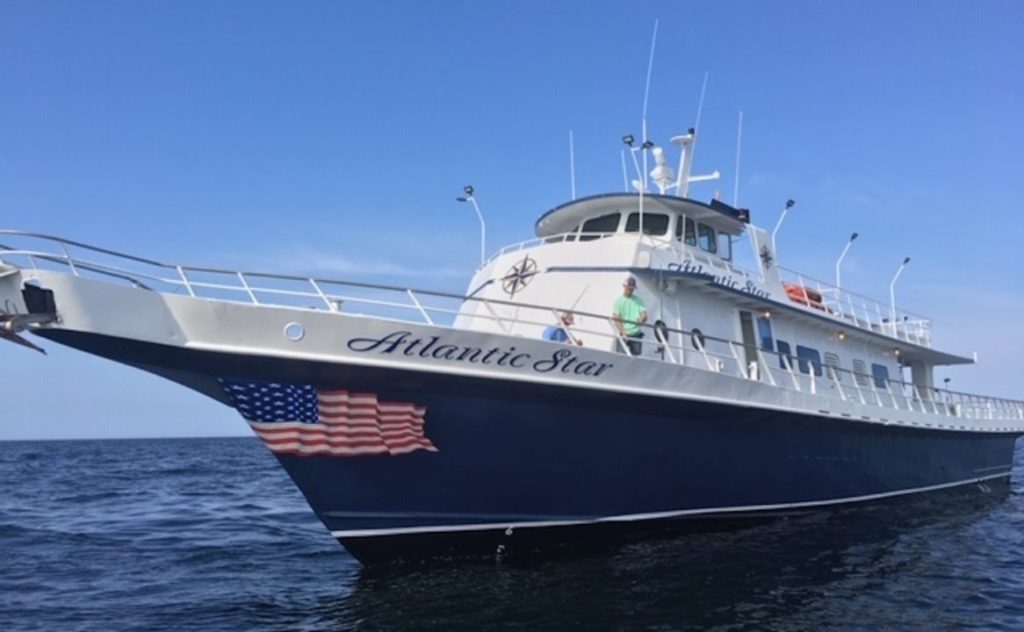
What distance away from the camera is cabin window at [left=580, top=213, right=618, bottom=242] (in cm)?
1277

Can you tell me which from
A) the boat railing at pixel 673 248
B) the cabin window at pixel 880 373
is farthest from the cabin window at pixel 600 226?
the cabin window at pixel 880 373

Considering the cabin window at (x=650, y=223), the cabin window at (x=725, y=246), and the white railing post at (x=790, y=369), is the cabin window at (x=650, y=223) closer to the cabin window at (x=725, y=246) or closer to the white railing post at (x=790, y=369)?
the cabin window at (x=725, y=246)

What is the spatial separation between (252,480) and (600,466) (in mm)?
16976

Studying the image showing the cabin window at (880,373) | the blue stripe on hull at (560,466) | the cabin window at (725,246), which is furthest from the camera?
the cabin window at (880,373)

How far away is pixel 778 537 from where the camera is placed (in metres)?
11.1

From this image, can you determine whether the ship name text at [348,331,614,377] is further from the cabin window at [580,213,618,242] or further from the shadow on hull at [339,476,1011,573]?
the cabin window at [580,213,618,242]

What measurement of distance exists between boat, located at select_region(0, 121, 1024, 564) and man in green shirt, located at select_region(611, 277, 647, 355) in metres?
0.03

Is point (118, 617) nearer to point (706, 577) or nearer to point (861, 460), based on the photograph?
point (706, 577)

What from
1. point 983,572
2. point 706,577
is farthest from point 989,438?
point 706,577

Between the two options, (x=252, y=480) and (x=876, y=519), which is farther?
(x=252, y=480)

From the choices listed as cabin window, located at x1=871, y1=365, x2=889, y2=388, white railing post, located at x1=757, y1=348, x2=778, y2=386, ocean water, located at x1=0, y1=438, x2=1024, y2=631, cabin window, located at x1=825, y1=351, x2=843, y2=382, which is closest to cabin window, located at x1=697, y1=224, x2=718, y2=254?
white railing post, located at x1=757, y1=348, x2=778, y2=386

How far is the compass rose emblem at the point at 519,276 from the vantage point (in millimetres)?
12109

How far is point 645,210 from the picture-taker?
12.5 m

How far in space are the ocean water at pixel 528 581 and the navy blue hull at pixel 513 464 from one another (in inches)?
16.3
